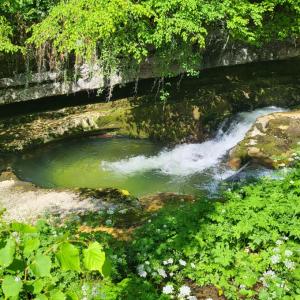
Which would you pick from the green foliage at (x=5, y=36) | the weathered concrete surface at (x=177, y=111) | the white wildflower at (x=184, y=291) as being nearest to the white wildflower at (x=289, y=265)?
the white wildflower at (x=184, y=291)

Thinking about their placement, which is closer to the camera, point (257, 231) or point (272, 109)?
point (257, 231)

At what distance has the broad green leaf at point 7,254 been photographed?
1601mm

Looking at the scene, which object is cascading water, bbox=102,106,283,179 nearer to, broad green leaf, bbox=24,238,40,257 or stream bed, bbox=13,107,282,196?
stream bed, bbox=13,107,282,196

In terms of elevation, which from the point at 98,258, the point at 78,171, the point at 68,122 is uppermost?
the point at 98,258

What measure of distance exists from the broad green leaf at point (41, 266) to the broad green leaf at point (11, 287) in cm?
12

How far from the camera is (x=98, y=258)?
5.24 feet

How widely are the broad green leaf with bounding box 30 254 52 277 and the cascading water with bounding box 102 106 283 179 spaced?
8985 mm

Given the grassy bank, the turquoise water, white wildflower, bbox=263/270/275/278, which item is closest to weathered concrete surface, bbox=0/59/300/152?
the turquoise water

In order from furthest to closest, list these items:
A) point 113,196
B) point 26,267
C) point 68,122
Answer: point 68,122, point 113,196, point 26,267

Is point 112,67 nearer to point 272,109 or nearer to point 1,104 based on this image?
point 1,104

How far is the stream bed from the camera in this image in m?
10.2

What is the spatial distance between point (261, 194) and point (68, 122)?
7787mm

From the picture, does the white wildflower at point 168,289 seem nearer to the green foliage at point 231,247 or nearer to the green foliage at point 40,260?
the green foliage at point 231,247

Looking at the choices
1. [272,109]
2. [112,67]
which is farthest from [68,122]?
[272,109]
